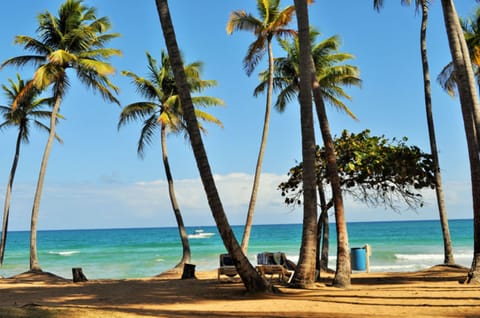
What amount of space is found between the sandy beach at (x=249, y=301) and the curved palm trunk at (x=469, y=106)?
3.48 feet

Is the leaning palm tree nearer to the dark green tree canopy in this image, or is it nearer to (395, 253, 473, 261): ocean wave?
the dark green tree canopy

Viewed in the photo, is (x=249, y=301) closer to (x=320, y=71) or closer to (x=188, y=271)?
(x=188, y=271)

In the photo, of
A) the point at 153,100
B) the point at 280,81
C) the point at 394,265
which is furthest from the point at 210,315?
the point at 394,265

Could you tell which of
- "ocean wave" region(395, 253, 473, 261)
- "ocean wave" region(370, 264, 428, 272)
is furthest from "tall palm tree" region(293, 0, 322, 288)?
"ocean wave" region(395, 253, 473, 261)

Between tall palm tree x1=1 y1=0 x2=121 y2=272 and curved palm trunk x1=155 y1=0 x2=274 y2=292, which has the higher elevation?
tall palm tree x1=1 y1=0 x2=121 y2=272

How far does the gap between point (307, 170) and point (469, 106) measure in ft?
→ 12.5

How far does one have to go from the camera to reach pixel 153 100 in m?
20.6

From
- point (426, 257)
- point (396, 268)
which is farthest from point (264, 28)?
Answer: point (426, 257)

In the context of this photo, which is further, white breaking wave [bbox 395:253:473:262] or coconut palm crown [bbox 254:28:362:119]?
white breaking wave [bbox 395:253:473:262]

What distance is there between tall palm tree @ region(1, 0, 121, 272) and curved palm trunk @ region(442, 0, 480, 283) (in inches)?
497

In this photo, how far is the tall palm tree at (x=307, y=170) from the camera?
10117 millimetres

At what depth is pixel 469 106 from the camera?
34.0ft

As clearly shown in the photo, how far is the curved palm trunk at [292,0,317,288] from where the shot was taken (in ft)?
33.2

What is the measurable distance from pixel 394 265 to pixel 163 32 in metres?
27.2
